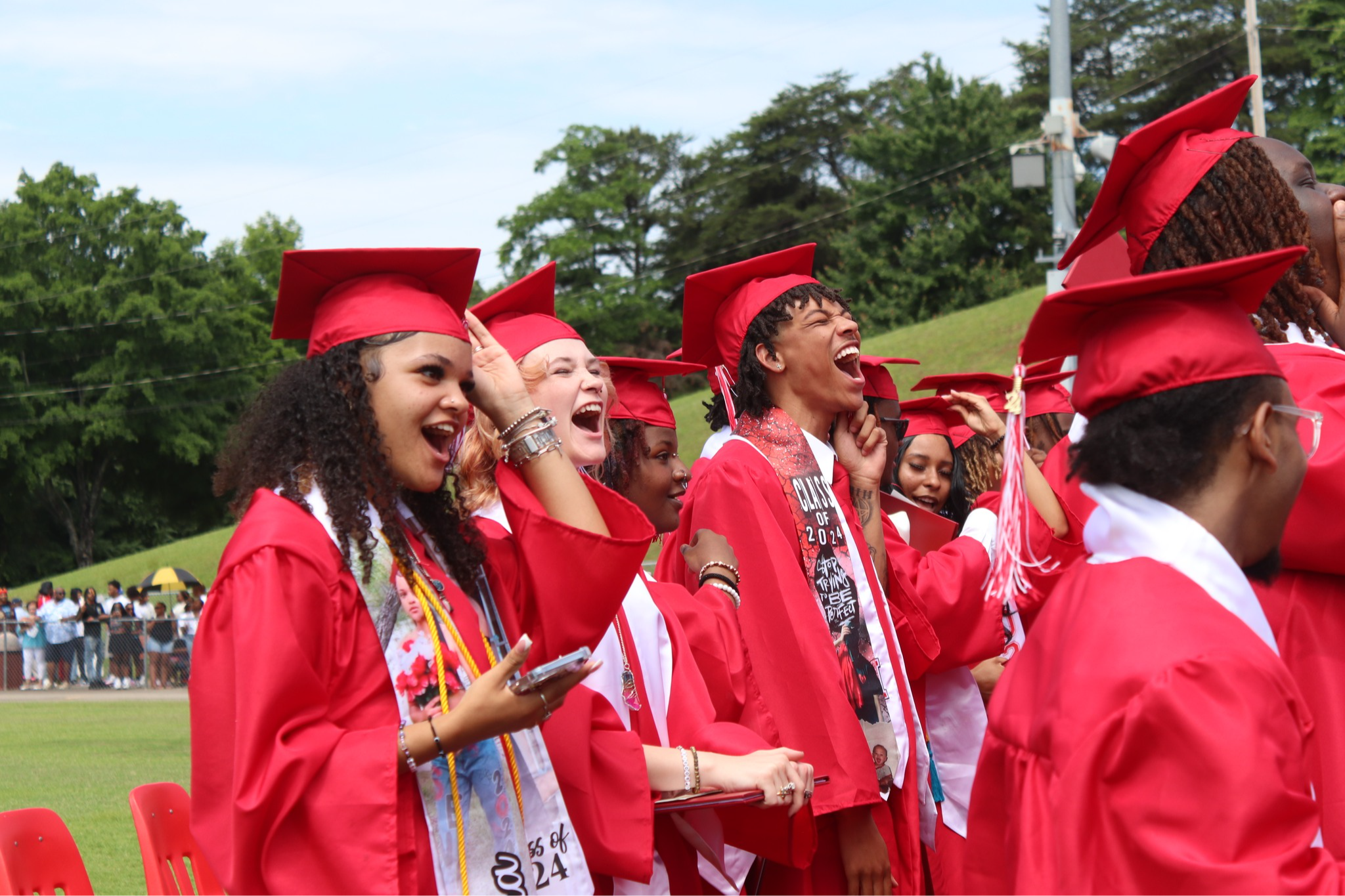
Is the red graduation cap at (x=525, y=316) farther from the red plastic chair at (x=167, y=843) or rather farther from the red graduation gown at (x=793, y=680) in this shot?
the red plastic chair at (x=167, y=843)

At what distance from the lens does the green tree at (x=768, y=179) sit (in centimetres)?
5881

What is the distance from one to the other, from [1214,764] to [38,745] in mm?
14049

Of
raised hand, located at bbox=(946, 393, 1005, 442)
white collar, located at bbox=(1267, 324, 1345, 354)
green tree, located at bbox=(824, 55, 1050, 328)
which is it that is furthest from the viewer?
green tree, located at bbox=(824, 55, 1050, 328)

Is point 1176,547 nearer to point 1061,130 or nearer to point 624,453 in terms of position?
point 624,453

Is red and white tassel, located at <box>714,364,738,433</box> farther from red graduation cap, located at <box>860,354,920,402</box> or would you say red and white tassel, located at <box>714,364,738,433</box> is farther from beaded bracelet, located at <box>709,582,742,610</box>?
red graduation cap, located at <box>860,354,920,402</box>

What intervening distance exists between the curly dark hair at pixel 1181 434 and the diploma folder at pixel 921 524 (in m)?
3.14

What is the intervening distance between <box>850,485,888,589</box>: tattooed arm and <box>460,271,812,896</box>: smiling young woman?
23.5 inches

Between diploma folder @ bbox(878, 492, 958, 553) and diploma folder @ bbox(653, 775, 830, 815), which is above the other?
diploma folder @ bbox(878, 492, 958, 553)

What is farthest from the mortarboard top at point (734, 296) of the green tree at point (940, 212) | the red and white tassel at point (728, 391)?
the green tree at point (940, 212)

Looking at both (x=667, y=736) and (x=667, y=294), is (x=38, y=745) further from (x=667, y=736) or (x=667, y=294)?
(x=667, y=294)

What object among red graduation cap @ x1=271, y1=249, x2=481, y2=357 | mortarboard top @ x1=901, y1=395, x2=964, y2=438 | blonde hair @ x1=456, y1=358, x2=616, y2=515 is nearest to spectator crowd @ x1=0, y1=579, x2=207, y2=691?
mortarboard top @ x1=901, y1=395, x2=964, y2=438

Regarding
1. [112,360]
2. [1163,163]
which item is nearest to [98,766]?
[1163,163]

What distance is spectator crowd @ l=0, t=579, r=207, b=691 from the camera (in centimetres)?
2222

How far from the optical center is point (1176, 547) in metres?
2.10
